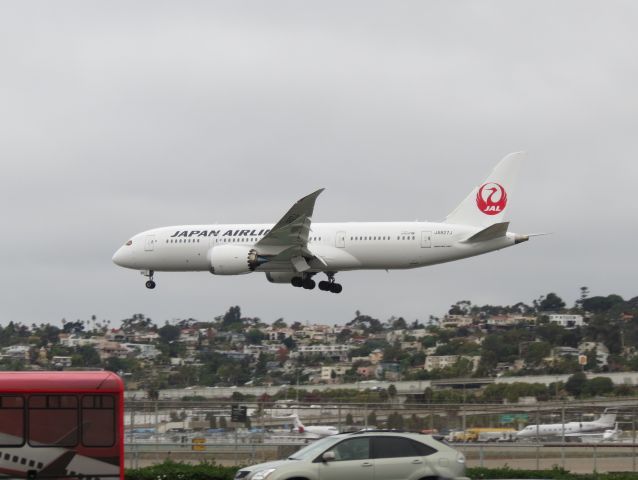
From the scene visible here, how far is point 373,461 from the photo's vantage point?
83.2 ft

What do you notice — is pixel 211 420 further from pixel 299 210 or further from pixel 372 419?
pixel 299 210

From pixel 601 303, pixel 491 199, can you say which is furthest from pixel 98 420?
pixel 601 303

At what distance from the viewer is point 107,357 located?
91.8 meters

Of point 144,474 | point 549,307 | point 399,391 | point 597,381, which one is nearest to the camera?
point 144,474

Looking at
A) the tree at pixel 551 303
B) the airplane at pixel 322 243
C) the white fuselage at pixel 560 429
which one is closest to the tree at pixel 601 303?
the tree at pixel 551 303

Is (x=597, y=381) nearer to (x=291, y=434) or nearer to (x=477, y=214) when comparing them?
(x=477, y=214)

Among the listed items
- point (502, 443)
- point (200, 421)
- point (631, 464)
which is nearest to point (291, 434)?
point (200, 421)

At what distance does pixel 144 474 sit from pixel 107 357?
61.6m

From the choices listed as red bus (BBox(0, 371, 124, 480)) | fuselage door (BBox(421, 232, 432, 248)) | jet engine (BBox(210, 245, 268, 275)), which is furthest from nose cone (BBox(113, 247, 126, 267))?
red bus (BBox(0, 371, 124, 480))

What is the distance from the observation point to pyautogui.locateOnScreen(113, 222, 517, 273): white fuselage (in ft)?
190

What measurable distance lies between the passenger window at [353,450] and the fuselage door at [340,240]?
112 ft

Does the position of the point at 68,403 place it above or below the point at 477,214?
below

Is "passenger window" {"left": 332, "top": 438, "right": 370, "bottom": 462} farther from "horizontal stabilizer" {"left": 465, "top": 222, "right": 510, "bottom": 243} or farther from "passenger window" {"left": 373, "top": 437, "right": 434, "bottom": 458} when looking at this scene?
"horizontal stabilizer" {"left": 465, "top": 222, "right": 510, "bottom": 243}

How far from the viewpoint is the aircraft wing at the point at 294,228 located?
189 feet
